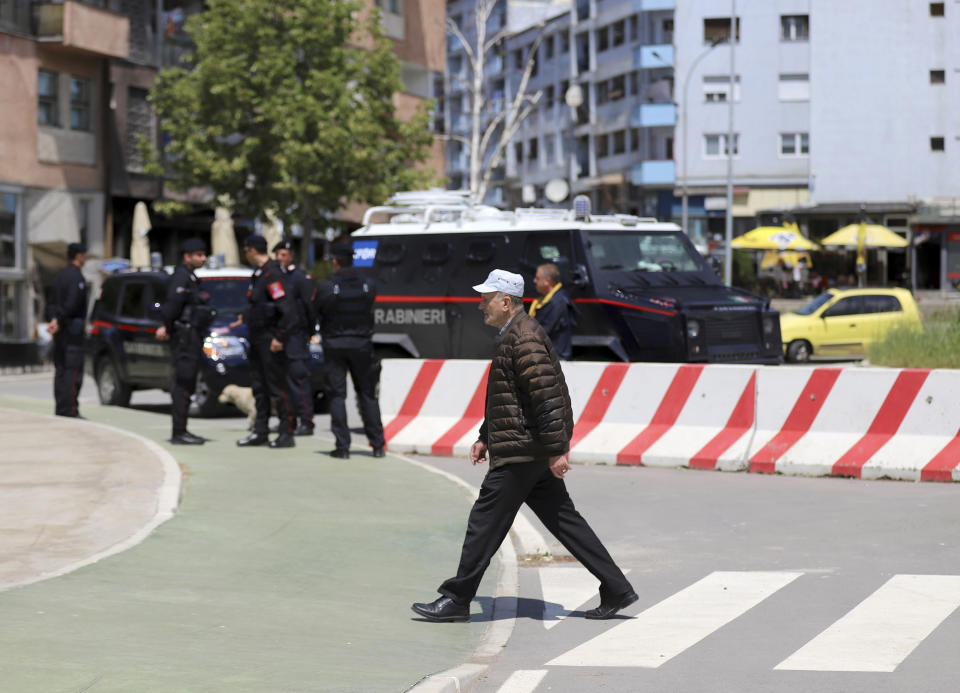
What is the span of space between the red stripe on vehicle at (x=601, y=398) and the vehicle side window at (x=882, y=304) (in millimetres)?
18739

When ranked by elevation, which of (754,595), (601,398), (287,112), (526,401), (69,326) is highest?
(287,112)

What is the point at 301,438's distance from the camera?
17.6 m

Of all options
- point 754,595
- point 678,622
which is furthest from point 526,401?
point 754,595

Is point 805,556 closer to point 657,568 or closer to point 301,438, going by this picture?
point 657,568

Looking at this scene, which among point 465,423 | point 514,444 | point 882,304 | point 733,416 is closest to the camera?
point 514,444

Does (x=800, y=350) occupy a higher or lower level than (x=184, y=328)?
lower

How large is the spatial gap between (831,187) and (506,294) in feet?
229

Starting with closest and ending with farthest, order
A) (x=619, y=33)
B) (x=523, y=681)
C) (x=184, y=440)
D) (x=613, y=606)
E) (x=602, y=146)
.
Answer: (x=523, y=681) → (x=613, y=606) → (x=184, y=440) → (x=619, y=33) → (x=602, y=146)

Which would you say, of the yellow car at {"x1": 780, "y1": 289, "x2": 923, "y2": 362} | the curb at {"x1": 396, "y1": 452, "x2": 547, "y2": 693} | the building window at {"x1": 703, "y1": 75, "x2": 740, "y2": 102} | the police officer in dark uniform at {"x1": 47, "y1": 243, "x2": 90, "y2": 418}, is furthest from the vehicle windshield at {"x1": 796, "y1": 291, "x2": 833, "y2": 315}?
the building window at {"x1": 703, "y1": 75, "x2": 740, "y2": 102}

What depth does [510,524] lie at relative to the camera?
8.34m

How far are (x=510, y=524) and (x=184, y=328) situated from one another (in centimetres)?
838

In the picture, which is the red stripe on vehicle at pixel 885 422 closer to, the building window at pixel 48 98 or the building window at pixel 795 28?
the building window at pixel 48 98

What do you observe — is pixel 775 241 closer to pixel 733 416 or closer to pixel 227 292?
pixel 227 292

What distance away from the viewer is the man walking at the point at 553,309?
50.8 feet
